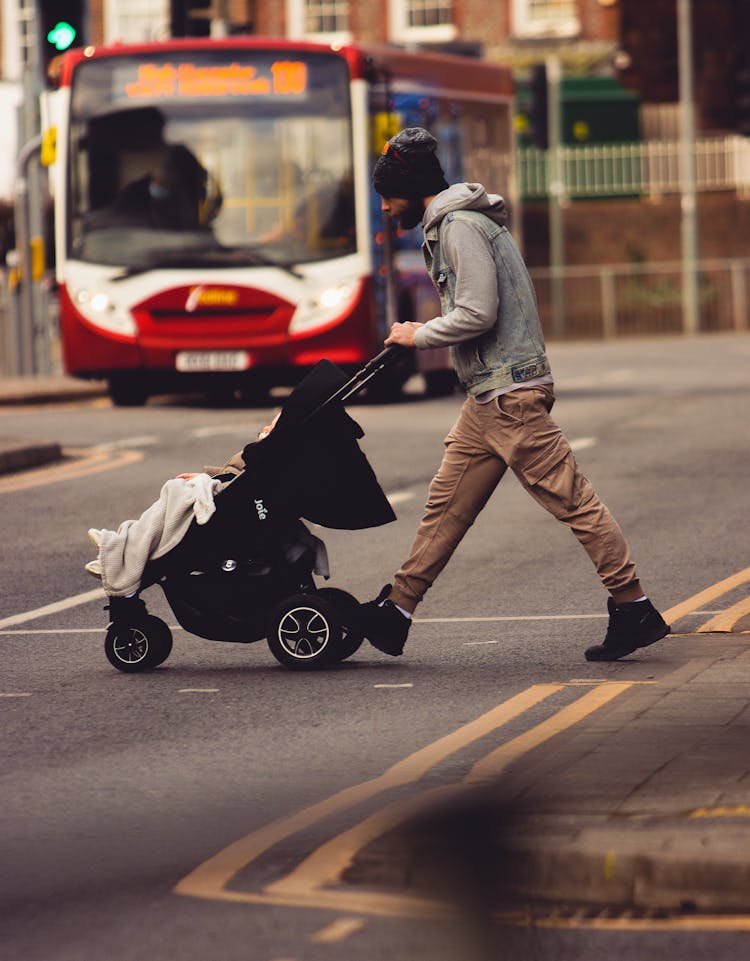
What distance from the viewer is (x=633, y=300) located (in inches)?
1697

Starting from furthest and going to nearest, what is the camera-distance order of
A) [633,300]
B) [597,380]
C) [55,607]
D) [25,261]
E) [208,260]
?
[633,300]
[25,261]
[597,380]
[208,260]
[55,607]

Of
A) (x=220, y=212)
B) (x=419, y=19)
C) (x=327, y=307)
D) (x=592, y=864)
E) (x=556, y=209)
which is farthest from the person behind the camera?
(x=419, y=19)

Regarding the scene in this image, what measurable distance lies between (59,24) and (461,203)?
652 inches

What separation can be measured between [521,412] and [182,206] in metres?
14.6

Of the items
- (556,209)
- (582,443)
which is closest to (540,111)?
(556,209)

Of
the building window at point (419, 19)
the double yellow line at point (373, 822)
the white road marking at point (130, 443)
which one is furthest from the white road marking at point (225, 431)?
the building window at point (419, 19)

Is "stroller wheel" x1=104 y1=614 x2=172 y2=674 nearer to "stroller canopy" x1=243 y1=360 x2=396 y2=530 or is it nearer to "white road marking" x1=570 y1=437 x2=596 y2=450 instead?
"stroller canopy" x1=243 y1=360 x2=396 y2=530

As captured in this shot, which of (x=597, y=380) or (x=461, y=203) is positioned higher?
(x=461, y=203)

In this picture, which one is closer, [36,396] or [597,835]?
[597,835]

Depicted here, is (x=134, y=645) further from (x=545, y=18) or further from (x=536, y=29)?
(x=545, y=18)

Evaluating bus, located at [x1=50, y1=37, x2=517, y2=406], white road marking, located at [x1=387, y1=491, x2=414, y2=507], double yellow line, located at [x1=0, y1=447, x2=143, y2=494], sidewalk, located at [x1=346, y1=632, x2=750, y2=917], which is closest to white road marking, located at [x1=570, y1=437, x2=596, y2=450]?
white road marking, located at [x1=387, y1=491, x2=414, y2=507]

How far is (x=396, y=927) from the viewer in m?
4.72

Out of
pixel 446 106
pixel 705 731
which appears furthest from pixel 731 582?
pixel 446 106

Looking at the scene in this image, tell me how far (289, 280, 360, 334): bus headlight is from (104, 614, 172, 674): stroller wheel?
44.7ft
